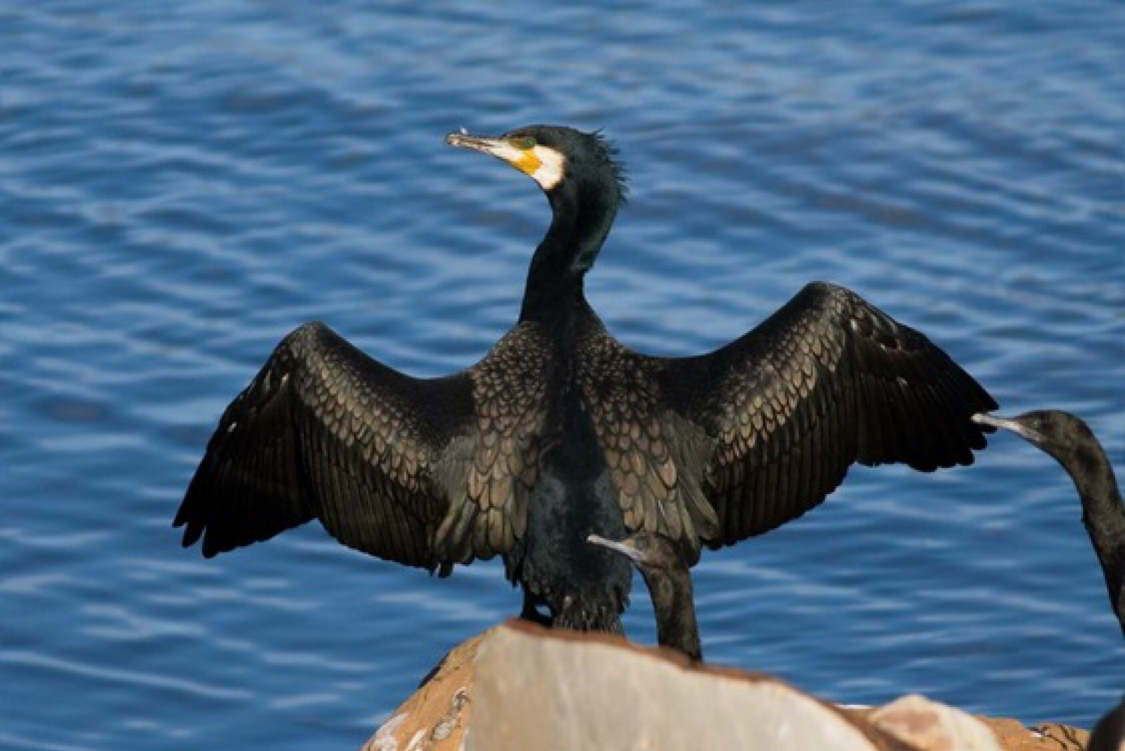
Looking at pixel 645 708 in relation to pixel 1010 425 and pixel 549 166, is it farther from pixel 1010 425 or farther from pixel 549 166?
pixel 549 166

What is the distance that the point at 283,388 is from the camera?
29.7ft

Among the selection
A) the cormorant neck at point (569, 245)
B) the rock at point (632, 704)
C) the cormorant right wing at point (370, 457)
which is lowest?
the rock at point (632, 704)

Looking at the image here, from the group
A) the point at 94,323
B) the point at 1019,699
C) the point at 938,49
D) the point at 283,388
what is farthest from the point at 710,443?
the point at 938,49

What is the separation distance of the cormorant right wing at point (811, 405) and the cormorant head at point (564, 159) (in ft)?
2.17

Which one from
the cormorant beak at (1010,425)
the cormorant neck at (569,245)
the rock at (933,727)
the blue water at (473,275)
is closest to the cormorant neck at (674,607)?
the cormorant beak at (1010,425)

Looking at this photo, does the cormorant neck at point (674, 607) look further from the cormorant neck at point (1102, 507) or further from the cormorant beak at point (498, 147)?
the cormorant beak at point (498, 147)

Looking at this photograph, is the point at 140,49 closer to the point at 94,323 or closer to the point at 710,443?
the point at 94,323

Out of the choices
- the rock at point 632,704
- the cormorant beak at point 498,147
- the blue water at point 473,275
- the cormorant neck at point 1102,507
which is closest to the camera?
the rock at point 632,704

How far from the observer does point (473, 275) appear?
14.1 m

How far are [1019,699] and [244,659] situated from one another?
10.6ft

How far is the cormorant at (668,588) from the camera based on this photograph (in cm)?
731

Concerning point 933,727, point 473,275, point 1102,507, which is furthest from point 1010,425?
point 473,275

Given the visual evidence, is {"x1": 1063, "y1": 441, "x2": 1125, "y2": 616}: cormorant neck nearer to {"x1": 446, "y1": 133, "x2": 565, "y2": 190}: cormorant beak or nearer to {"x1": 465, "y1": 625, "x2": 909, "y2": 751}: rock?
{"x1": 446, "y1": 133, "x2": 565, "y2": 190}: cormorant beak

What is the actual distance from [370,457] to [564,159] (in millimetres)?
1160
